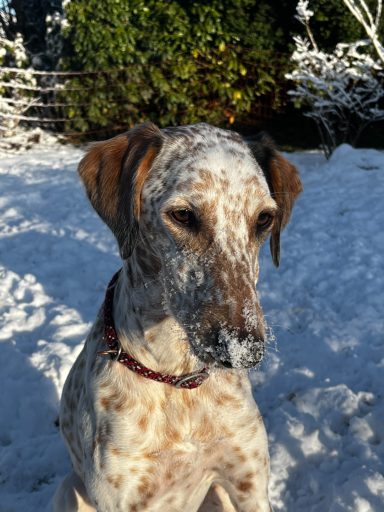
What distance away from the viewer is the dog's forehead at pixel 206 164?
7.54ft

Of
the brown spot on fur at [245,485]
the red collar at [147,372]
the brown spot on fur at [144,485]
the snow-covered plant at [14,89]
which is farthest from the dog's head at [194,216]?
the snow-covered plant at [14,89]

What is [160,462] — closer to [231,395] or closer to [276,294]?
[231,395]

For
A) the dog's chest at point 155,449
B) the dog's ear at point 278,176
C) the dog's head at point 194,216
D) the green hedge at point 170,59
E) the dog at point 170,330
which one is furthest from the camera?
the green hedge at point 170,59

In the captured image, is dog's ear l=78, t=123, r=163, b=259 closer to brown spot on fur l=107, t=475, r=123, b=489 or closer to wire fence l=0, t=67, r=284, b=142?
brown spot on fur l=107, t=475, r=123, b=489

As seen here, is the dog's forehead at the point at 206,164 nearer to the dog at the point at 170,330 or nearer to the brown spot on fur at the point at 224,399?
the dog at the point at 170,330

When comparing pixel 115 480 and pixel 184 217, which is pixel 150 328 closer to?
pixel 184 217

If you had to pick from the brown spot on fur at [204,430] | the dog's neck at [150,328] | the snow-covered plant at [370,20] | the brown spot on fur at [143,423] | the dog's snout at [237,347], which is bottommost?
the brown spot on fur at [204,430]

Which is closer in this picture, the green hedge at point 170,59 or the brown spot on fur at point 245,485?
the brown spot on fur at point 245,485

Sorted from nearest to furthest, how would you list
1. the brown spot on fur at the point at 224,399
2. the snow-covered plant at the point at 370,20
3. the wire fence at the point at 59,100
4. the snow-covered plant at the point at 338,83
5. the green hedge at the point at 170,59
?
the brown spot on fur at the point at 224,399, the snow-covered plant at the point at 370,20, the snow-covered plant at the point at 338,83, the green hedge at the point at 170,59, the wire fence at the point at 59,100

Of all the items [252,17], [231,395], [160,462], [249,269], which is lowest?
[160,462]

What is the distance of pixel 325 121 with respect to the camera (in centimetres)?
1029

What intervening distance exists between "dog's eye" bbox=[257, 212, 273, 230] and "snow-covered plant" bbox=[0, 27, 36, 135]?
10.0 metres

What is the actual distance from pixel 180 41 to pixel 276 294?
22.7 ft

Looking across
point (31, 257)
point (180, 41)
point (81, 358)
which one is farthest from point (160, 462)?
point (180, 41)
